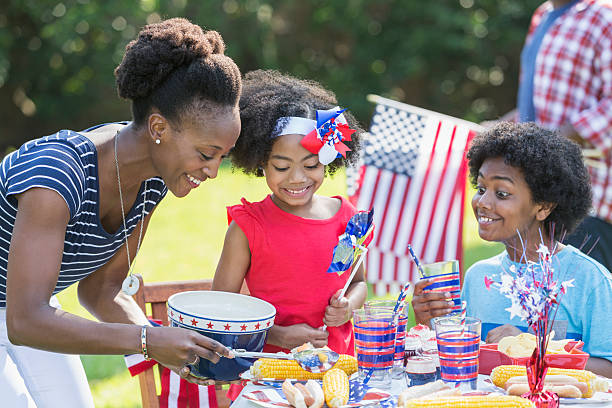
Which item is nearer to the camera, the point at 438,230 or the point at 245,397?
the point at 245,397

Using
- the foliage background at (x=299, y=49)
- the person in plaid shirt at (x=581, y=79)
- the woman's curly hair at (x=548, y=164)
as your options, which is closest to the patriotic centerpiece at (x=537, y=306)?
the woman's curly hair at (x=548, y=164)

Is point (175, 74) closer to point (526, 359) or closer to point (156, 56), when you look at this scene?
point (156, 56)

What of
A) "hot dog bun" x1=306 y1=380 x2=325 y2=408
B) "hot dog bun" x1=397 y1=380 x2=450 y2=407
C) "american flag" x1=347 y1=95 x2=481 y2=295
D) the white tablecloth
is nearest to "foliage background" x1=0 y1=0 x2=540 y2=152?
"american flag" x1=347 y1=95 x2=481 y2=295

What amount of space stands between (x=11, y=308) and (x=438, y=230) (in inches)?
156

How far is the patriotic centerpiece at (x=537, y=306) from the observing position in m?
2.14

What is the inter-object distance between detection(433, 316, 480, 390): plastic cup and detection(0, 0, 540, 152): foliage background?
14.5 meters

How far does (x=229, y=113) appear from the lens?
2.75 meters

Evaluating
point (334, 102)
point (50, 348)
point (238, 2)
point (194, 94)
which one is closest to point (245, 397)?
point (50, 348)

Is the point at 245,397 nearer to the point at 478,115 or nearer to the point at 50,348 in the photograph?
the point at 50,348

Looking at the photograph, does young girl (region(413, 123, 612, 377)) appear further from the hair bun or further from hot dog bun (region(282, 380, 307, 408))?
the hair bun

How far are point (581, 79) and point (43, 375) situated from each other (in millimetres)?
3668

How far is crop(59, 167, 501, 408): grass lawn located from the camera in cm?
526

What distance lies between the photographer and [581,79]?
4.83 meters

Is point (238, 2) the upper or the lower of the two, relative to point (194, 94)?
upper
